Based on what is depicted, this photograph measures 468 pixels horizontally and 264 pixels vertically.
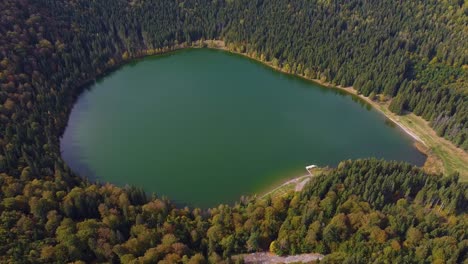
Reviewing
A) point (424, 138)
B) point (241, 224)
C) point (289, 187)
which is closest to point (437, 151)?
point (424, 138)

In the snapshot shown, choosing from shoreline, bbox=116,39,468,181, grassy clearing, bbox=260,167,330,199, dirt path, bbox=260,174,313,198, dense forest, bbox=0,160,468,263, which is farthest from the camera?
shoreline, bbox=116,39,468,181

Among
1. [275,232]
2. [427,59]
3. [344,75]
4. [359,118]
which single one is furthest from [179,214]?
[427,59]

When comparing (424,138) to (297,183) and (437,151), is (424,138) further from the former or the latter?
(297,183)

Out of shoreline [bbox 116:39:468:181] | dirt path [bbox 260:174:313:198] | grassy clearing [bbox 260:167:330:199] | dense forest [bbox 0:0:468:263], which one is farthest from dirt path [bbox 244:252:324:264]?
shoreline [bbox 116:39:468:181]

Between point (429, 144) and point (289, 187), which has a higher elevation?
point (429, 144)

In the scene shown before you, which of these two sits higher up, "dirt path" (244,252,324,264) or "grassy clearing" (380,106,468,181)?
"grassy clearing" (380,106,468,181)

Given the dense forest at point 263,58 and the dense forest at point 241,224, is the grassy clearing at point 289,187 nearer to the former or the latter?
the dense forest at point 241,224

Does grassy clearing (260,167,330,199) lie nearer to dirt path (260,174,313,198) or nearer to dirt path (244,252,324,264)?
dirt path (260,174,313,198)

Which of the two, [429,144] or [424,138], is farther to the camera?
[424,138]
